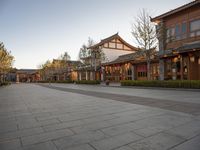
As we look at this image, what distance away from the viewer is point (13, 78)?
8969 cm

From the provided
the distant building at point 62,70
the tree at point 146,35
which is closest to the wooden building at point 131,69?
the tree at point 146,35

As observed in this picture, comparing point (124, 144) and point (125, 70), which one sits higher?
point (125, 70)

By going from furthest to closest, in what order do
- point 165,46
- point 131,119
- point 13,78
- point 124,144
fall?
point 13,78 → point 165,46 → point 131,119 → point 124,144

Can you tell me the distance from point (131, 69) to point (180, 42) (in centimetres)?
1065

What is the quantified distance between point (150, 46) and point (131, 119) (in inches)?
608

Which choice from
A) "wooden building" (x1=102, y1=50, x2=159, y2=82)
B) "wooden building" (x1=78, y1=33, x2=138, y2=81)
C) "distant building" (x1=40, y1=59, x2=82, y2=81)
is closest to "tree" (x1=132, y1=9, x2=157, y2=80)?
"wooden building" (x1=102, y1=50, x2=159, y2=82)

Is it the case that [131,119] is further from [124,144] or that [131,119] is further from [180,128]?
[124,144]

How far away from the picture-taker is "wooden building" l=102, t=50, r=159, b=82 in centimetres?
2378

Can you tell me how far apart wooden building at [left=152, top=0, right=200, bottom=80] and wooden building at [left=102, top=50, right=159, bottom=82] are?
206 cm

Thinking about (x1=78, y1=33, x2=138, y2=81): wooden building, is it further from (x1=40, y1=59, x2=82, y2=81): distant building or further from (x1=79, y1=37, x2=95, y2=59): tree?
(x1=40, y1=59, x2=82, y2=81): distant building

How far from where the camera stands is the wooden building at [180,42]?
54.8ft

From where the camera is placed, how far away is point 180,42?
18.4 m

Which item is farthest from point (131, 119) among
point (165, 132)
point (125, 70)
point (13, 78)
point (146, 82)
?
point (13, 78)

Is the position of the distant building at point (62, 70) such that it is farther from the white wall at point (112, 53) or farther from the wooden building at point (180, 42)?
the wooden building at point (180, 42)
